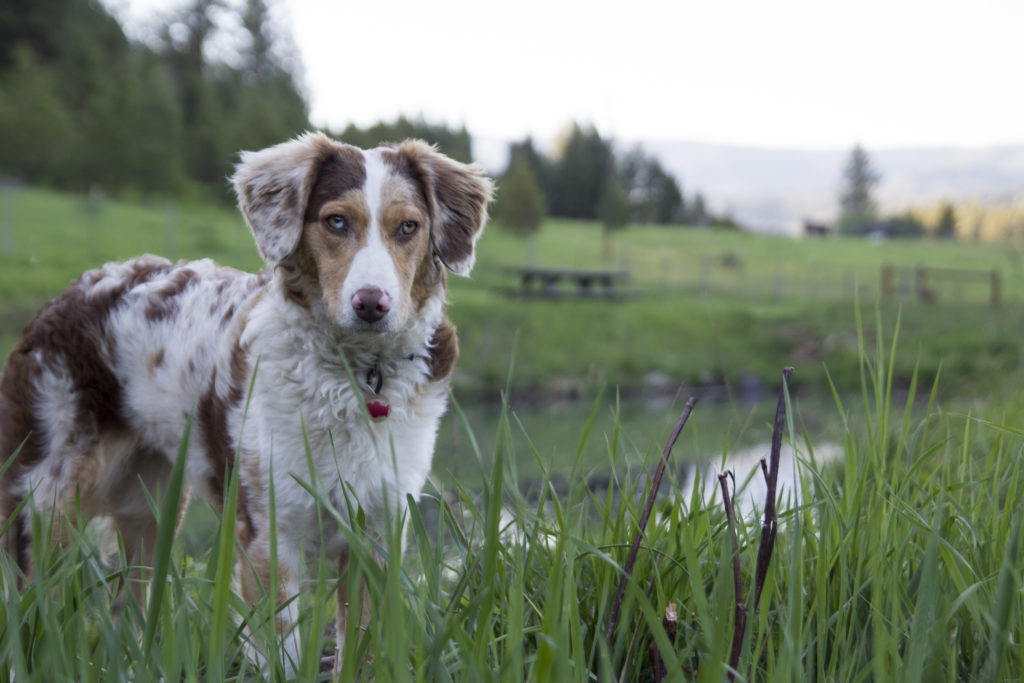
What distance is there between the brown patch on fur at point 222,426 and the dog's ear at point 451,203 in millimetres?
927

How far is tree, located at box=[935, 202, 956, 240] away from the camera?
8262cm

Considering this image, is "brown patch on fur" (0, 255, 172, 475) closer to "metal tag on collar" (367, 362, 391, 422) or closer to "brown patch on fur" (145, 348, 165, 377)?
"brown patch on fur" (145, 348, 165, 377)

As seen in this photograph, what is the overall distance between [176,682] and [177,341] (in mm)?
2230

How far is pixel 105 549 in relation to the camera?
4203 millimetres

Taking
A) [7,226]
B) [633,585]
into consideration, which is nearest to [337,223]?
[633,585]

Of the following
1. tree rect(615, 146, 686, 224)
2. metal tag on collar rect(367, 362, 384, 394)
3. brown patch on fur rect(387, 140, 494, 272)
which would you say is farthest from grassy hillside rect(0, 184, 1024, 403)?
tree rect(615, 146, 686, 224)

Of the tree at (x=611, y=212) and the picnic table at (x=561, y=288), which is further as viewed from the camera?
the tree at (x=611, y=212)

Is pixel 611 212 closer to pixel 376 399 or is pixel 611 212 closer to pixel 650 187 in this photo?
pixel 650 187

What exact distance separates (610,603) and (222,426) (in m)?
1.91

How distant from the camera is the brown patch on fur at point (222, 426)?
3246 mm

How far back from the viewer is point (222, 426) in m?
3.39

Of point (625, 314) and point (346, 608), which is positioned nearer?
point (346, 608)

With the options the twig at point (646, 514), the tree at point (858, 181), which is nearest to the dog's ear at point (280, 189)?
the twig at point (646, 514)

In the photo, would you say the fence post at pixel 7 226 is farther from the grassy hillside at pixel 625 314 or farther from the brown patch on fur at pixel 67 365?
the brown patch on fur at pixel 67 365
